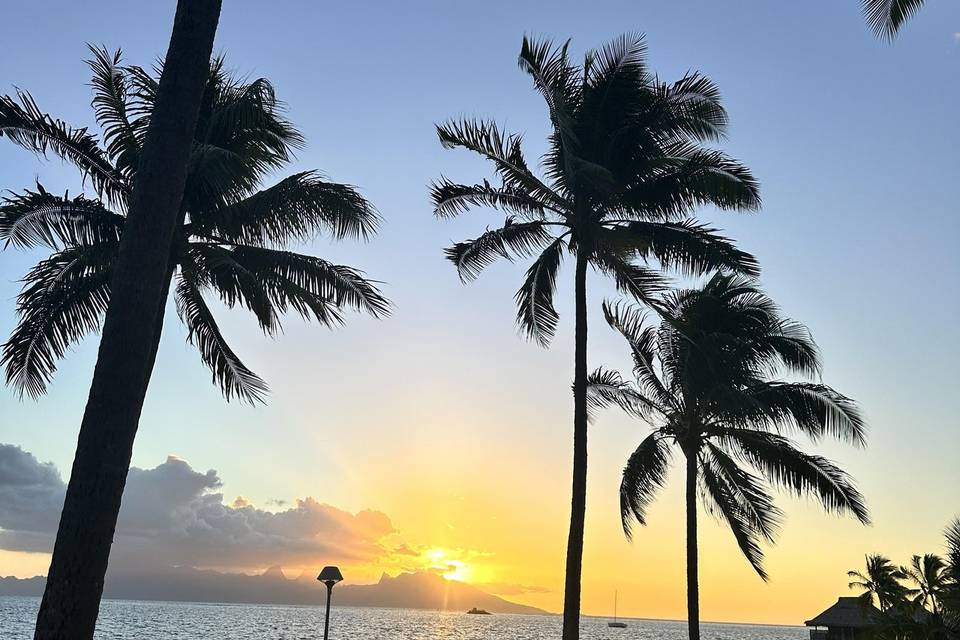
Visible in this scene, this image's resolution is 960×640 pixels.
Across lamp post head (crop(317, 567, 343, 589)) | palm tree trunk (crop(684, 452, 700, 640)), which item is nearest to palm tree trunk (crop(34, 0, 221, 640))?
lamp post head (crop(317, 567, 343, 589))

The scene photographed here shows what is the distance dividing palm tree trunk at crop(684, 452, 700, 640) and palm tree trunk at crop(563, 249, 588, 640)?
814 centimetres

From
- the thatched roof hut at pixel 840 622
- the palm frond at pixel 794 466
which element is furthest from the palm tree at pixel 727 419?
the thatched roof hut at pixel 840 622

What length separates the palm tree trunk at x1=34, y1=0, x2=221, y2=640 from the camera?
6.62 m

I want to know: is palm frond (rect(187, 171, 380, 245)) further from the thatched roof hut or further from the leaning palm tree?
the thatched roof hut

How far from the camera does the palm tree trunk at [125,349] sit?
662 centimetres

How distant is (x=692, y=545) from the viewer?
78.2 feet

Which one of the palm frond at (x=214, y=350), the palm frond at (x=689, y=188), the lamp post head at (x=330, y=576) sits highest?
the palm frond at (x=689, y=188)

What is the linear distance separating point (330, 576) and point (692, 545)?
9.91 m

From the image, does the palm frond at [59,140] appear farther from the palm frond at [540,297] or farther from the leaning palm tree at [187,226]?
the palm frond at [540,297]

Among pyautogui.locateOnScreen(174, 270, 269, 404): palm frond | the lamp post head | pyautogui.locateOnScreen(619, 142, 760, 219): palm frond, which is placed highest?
pyautogui.locateOnScreen(619, 142, 760, 219): palm frond

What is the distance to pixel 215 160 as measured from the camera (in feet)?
46.3

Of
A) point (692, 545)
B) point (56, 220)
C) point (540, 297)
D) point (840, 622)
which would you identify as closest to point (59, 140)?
point (56, 220)

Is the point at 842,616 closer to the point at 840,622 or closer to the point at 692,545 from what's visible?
the point at 840,622

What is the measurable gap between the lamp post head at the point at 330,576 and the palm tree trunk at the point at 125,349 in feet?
54.0
